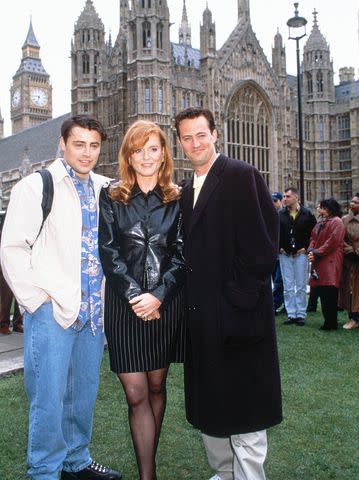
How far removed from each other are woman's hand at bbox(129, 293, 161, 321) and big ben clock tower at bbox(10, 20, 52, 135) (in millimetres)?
93402

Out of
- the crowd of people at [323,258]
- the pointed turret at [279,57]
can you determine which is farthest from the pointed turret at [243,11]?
the crowd of people at [323,258]

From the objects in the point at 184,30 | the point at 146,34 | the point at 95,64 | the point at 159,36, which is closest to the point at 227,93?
the point at 159,36

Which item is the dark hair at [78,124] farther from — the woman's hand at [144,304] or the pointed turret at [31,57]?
the pointed turret at [31,57]

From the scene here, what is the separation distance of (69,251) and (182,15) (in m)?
61.0

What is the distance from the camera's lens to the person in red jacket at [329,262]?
749cm

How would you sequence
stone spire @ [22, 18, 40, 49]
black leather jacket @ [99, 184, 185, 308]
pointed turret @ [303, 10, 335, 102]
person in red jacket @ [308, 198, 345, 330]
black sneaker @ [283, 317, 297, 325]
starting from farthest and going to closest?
stone spire @ [22, 18, 40, 49] → pointed turret @ [303, 10, 335, 102] → black sneaker @ [283, 317, 297, 325] → person in red jacket @ [308, 198, 345, 330] → black leather jacket @ [99, 184, 185, 308]

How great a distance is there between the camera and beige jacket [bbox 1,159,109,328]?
275 cm

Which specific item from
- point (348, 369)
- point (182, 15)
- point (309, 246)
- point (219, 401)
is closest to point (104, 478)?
point (219, 401)

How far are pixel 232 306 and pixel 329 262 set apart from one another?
5.27 m

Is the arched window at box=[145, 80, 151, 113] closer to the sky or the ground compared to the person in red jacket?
closer to the sky

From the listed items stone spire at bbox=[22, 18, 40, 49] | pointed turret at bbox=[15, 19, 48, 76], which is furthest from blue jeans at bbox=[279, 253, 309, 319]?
stone spire at bbox=[22, 18, 40, 49]

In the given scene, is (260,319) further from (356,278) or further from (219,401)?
(356,278)

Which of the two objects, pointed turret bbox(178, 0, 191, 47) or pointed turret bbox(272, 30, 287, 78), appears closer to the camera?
pointed turret bbox(272, 30, 287, 78)

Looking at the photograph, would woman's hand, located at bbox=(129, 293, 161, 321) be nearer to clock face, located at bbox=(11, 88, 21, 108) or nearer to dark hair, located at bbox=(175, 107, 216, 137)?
dark hair, located at bbox=(175, 107, 216, 137)
